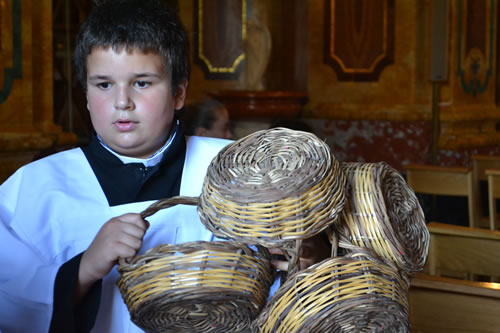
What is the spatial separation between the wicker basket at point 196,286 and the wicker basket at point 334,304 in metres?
0.07

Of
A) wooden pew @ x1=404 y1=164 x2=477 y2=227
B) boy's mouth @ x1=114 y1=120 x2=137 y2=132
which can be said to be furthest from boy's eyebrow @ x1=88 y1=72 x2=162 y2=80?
wooden pew @ x1=404 y1=164 x2=477 y2=227

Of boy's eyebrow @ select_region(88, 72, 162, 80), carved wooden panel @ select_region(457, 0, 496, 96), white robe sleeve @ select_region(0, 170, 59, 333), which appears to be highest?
carved wooden panel @ select_region(457, 0, 496, 96)

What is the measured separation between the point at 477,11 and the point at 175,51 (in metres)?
7.50

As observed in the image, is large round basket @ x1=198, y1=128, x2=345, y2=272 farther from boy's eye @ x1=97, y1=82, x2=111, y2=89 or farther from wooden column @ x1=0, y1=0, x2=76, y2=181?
wooden column @ x1=0, y1=0, x2=76, y2=181

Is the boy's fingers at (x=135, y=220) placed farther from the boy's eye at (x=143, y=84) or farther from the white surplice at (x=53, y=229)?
the boy's eye at (x=143, y=84)

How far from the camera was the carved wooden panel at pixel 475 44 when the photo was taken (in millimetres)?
8086

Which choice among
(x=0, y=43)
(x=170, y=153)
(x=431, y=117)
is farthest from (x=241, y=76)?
(x=170, y=153)

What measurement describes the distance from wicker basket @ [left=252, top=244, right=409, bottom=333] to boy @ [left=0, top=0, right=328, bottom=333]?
1.42ft

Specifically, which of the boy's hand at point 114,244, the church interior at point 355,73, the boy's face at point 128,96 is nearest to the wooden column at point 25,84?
the church interior at point 355,73

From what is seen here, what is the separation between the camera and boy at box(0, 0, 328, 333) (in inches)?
60.9

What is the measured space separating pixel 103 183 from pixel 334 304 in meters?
0.82

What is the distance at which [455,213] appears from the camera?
23.7 ft

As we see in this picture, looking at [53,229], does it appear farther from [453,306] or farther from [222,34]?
[222,34]

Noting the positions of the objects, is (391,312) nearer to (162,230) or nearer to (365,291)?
(365,291)
